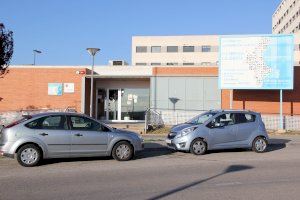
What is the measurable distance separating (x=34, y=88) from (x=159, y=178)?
2150 centimetres

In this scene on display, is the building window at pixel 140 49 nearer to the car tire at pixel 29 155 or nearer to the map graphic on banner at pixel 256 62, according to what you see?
the map graphic on banner at pixel 256 62

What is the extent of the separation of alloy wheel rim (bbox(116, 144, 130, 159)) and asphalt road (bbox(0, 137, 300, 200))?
305 mm

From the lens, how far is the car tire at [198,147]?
1529cm

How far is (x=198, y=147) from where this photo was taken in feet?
50.4

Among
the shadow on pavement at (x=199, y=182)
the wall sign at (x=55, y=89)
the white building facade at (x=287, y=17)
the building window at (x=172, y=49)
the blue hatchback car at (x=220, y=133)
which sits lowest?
the shadow on pavement at (x=199, y=182)

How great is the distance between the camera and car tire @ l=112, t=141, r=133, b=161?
1338cm

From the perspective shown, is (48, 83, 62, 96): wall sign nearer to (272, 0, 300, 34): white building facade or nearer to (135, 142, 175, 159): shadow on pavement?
(135, 142, 175, 159): shadow on pavement

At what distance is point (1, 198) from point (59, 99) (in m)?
22.3

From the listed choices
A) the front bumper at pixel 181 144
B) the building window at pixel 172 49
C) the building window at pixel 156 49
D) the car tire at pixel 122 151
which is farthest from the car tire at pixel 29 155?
the building window at pixel 156 49

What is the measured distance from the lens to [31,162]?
12.3 meters

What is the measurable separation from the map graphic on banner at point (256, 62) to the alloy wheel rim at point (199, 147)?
12.0 m

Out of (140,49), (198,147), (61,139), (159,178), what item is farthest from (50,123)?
(140,49)

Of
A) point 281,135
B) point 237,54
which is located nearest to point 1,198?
point 281,135

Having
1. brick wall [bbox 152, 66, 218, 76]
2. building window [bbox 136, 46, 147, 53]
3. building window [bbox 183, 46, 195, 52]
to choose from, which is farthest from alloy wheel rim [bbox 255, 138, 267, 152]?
building window [bbox 136, 46, 147, 53]
